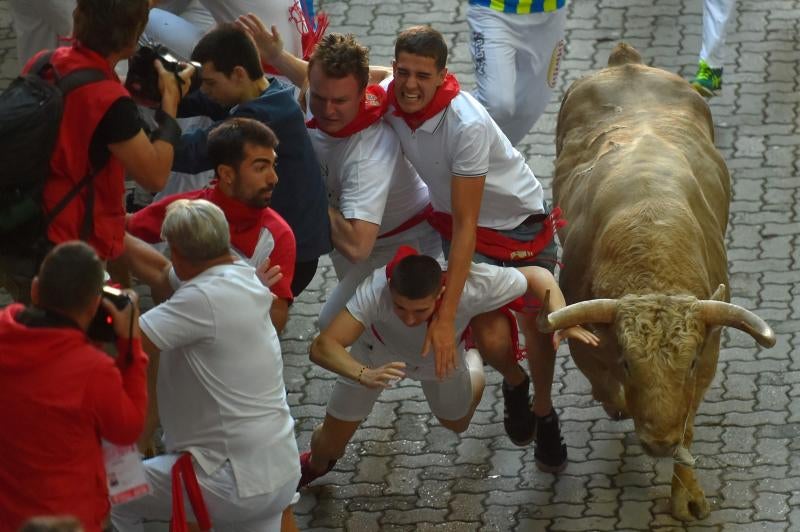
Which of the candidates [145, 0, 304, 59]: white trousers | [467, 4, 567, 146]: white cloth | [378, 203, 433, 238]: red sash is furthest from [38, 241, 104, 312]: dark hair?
[467, 4, 567, 146]: white cloth

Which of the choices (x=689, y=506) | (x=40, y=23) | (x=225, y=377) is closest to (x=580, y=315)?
(x=689, y=506)

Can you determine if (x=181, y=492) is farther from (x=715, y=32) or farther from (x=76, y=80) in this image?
(x=715, y=32)

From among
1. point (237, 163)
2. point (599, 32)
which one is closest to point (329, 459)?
point (237, 163)

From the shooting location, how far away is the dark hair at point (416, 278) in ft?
22.0

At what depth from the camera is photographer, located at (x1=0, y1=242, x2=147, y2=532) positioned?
16.4ft

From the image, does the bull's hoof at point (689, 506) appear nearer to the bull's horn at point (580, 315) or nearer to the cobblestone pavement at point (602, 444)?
the cobblestone pavement at point (602, 444)

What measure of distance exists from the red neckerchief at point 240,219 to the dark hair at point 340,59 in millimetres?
859

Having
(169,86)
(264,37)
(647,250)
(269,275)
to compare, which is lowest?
(269,275)

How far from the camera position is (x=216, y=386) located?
5.83m

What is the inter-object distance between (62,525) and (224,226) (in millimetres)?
1941

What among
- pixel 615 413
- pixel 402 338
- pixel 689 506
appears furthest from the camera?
pixel 615 413

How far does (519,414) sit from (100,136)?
3137 millimetres

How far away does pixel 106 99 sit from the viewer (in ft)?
18.9

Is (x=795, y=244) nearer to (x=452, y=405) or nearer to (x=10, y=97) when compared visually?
(x=452, y=405)
